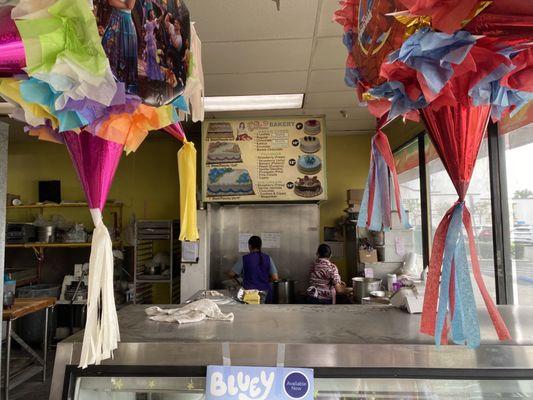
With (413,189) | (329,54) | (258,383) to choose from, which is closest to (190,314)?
(258,383)

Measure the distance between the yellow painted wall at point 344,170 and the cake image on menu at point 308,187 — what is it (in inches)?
69.1

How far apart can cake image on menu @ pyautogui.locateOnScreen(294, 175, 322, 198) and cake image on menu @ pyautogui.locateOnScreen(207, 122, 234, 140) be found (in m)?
0.97

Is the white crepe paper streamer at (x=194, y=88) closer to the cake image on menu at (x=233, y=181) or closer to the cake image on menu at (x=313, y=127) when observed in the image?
the cake image on menu at (x=233, y=181)

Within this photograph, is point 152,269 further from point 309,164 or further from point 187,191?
point 187,191

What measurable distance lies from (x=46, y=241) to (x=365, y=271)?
472 cm

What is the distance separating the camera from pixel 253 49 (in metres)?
2.91

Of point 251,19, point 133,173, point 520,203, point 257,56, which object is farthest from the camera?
point 133,173

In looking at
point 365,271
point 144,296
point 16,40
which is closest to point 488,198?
point 365,271

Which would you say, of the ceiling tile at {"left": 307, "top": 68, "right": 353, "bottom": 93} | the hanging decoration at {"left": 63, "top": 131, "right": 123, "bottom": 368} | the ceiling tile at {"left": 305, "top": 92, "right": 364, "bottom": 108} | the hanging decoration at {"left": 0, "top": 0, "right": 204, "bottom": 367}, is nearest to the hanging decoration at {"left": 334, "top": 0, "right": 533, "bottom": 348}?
the hanging decoration at {"left": 0, "top": 0, "right": 204, "bottom": 367}

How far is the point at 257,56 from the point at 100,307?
2610 millimetres

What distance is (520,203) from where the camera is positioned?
276 centimetres

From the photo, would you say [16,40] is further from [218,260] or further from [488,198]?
[218,260]

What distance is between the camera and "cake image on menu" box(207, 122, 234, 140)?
4.27 metres

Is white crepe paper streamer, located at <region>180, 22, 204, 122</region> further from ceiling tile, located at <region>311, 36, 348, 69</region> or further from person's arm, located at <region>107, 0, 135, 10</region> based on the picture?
ceiling tile, located at <region>311, 36, 348, 69</region>
